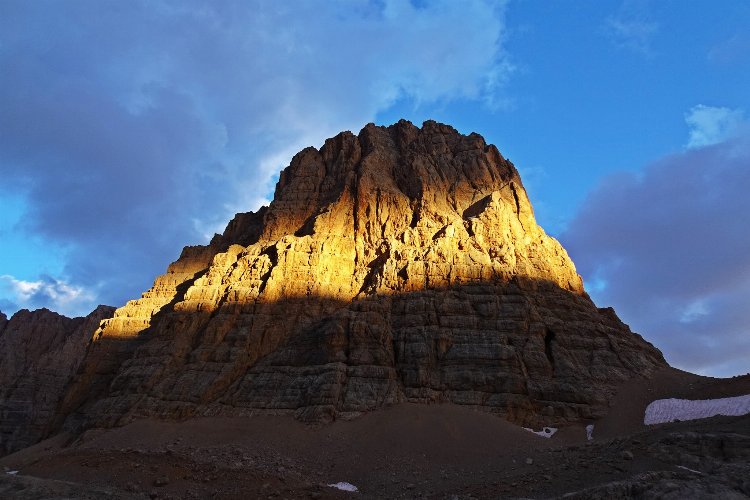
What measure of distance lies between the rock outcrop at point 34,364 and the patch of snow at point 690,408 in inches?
2698

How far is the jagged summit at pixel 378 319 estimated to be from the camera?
39938 millimetres

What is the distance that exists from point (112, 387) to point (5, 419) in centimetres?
Result: 4868

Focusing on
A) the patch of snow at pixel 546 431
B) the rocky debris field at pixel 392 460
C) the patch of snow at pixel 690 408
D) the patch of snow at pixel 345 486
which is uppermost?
the patch of snow at pixel 690 408

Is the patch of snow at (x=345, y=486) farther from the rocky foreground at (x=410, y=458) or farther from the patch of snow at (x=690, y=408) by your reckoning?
the patch of snow at (x=690, y=408)

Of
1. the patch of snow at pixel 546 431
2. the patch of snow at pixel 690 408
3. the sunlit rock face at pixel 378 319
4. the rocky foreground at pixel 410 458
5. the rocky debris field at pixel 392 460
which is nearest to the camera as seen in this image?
the rocky debris field at pixel 392 460

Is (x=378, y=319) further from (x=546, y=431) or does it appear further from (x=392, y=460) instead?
(x=546, y=431)

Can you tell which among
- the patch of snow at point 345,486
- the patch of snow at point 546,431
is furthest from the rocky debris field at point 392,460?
the patch of snow at point 546,431

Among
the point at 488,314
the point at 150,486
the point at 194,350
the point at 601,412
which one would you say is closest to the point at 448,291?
the point at 488,314

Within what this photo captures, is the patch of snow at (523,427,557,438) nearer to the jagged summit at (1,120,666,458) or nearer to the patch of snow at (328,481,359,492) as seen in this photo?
the jagged summit at (1,120,666,458)

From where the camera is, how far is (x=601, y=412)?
3769 cm

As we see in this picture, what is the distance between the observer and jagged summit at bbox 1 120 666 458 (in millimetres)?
39938

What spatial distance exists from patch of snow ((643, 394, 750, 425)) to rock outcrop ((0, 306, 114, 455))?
68.5 meters

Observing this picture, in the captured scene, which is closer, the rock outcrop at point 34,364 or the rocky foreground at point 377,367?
the rocky foreground at point 377,367

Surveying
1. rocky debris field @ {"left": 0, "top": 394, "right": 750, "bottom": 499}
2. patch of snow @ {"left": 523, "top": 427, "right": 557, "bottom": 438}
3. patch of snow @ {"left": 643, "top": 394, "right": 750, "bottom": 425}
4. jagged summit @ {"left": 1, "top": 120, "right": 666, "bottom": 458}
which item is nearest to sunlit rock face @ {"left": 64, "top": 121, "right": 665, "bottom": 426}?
jagged summit @ {"left": 1, "top": 120, "right": 666, "bottom": 458}
